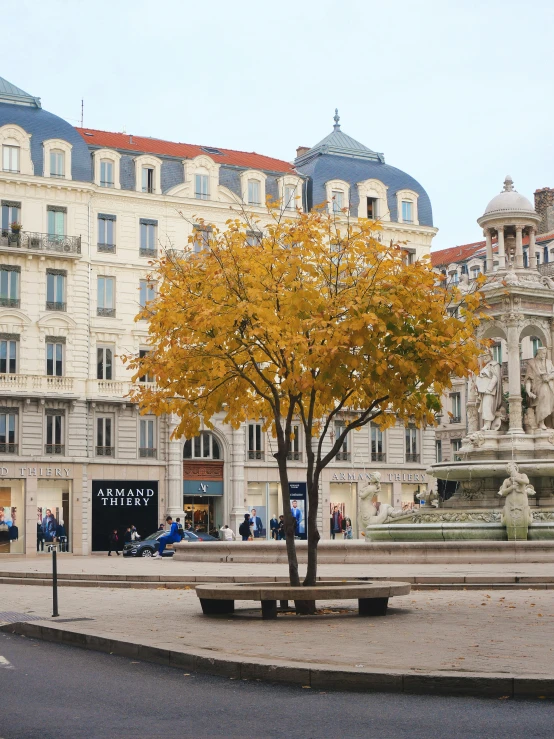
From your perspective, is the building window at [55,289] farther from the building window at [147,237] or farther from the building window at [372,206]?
the building window at [372,206]

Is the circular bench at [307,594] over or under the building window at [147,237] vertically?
under

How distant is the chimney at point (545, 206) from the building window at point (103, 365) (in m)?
32.9

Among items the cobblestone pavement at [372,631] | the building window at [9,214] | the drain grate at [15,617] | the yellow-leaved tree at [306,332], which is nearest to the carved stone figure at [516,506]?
the cobblestone pavement at [372,631]

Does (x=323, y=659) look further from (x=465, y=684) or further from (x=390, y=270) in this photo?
(x=390, y=270)

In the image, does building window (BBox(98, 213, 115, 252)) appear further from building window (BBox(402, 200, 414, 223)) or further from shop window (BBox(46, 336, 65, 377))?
building window (BBox(402, 200, 414, 223))

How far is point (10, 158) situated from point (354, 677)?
47.2 meters

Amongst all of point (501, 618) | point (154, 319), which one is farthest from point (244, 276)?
point (501, 618)

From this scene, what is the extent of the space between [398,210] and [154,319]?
49.0 m

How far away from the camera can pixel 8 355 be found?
Answer: 172ft

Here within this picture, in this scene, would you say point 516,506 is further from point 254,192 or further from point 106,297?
point 254,192

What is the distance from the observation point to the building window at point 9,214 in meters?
53.2

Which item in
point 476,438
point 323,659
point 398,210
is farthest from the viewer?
point 398,210

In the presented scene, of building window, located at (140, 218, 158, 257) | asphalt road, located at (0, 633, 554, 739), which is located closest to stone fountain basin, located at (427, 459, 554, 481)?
asphalt road, located at (0, 633, 554, 739)

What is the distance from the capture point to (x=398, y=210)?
212 feet
